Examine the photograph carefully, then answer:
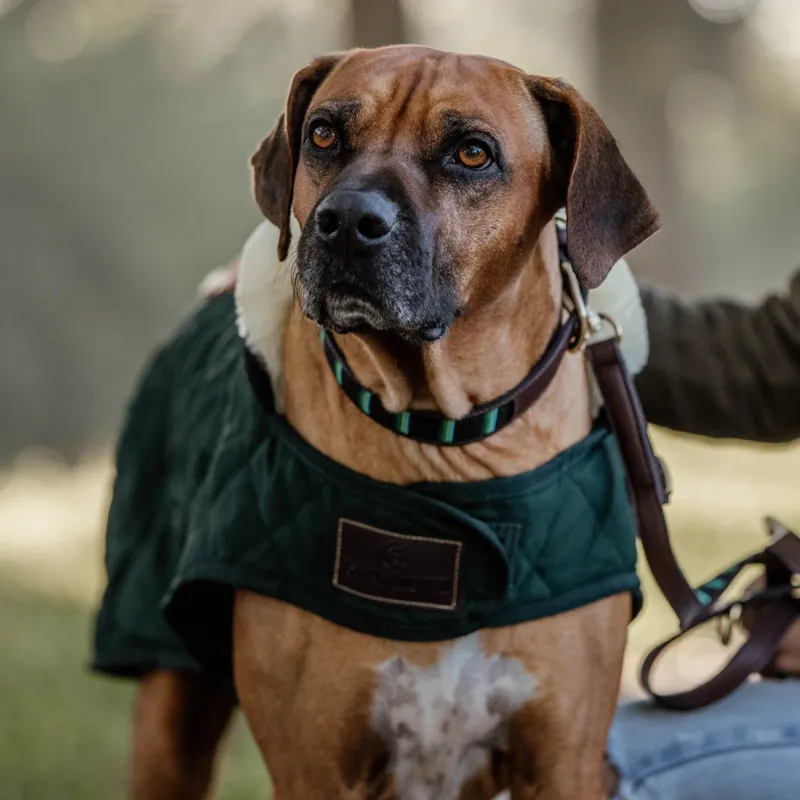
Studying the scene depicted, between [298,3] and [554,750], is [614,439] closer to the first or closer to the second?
[554,750]

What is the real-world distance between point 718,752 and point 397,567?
25.9 inches

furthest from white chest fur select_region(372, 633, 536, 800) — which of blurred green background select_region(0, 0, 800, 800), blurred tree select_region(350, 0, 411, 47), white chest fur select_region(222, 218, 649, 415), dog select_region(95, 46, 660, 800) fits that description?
blurred green background select_region(0, 0, 800, 800)

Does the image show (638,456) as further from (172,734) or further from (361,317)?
(172,734)

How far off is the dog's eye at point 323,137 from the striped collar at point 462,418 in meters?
0.30

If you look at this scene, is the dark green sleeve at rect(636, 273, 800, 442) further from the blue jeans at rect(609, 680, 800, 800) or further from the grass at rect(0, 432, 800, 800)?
the grass at rect(0, 432, 800, 800)

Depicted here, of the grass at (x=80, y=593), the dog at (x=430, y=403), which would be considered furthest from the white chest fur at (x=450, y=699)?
the grass at (x=80, y=593)

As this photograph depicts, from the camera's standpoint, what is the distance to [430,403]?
173cm

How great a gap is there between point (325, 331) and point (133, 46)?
200 inches

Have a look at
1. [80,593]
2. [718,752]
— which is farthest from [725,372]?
[80,593]

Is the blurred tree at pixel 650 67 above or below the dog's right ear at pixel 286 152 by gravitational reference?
below

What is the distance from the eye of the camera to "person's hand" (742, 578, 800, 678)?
2.07m

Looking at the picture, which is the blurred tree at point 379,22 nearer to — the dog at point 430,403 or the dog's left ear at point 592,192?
the dog at point 430,403

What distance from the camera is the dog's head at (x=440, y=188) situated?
155 cm

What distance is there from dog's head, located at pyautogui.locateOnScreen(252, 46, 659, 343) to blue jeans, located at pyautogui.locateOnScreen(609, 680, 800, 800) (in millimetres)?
804
